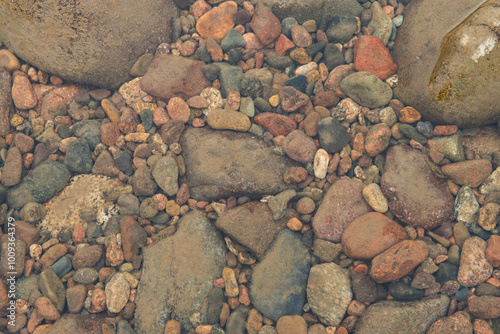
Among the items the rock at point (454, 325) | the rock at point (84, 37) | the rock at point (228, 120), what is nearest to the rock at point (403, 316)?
the rock at point (454, 325)

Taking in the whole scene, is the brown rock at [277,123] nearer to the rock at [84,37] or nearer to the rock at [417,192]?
the rock at [417,192]

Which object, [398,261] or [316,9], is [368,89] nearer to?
[316,9]

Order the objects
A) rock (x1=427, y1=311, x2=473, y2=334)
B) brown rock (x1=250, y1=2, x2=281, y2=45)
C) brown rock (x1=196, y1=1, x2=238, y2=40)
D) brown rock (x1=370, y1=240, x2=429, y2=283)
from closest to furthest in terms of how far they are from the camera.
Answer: rock (x1=427, y1=311, x2=473, y2=334) → brown rock (x1=370, y1=240, x2=429, y2=283) → brown rock (x1=250, y1=2, x2=281, y2=45) → brown rock (x1=196, y1=1, x2=238, y2=40)

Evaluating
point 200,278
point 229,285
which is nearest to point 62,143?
point 200,278

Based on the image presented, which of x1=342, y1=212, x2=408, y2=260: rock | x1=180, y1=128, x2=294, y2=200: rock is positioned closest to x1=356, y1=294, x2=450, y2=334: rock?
x1=342, y1=212, x2=408, y2=260: rock

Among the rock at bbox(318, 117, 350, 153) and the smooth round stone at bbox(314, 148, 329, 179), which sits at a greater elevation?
the rock at bbox(318, 117, 350, 153)

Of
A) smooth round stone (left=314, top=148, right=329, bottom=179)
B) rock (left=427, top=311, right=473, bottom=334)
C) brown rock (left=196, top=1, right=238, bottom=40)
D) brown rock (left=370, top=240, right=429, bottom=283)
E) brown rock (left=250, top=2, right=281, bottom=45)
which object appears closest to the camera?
rock (left=427, top=311, right=473, bottom=334)

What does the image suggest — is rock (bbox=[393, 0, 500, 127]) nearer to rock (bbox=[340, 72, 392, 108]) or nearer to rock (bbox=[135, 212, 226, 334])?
rock (bbox=[340, 72, 392, 108])
